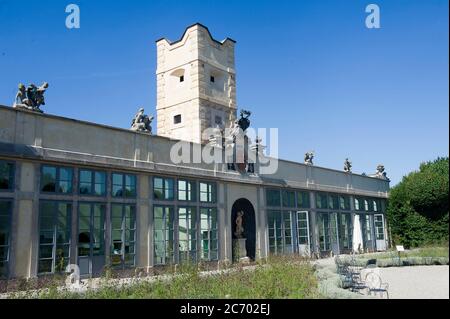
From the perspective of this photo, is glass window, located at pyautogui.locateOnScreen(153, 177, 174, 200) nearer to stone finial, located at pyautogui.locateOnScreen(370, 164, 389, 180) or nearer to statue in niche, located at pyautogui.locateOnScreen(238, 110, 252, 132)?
statue in niche, located at pyautogui.locateOnScreen(238, 110, 252, 132)

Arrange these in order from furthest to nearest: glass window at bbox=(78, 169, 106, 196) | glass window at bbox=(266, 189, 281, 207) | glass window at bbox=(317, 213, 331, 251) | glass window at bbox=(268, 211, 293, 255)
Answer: glass window at bbox=(317, 213, 331, 251) < glass window at bbox=(266, 189, 281, 207) < glass window at bbox=(268, 211, 293, 255) < glass window at bbox=(78, 169, 106, 196)

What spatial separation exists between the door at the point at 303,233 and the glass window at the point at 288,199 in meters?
0.89

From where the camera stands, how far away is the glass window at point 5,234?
45.2 feet

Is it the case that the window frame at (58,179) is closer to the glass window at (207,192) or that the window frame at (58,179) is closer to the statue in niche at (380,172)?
the glass window at (207,192)

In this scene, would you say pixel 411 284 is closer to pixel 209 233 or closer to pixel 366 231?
pixel 209 233

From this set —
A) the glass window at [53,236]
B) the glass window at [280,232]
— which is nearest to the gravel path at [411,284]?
the glass window at [280,232]

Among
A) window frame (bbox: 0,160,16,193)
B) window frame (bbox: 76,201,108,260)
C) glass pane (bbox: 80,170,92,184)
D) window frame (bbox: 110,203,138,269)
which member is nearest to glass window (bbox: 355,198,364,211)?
window frame (bbox: 110,203,138,269)

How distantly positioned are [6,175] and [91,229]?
3.71 meters

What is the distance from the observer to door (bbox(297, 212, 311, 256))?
88.6 ft

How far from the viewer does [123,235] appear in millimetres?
17406

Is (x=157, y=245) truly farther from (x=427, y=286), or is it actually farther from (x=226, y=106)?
(x=226, y=106)

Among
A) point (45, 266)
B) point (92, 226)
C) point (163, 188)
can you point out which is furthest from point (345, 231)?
point (45, 266)

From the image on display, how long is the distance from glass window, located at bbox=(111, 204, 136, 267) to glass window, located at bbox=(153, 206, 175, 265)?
113 cm
